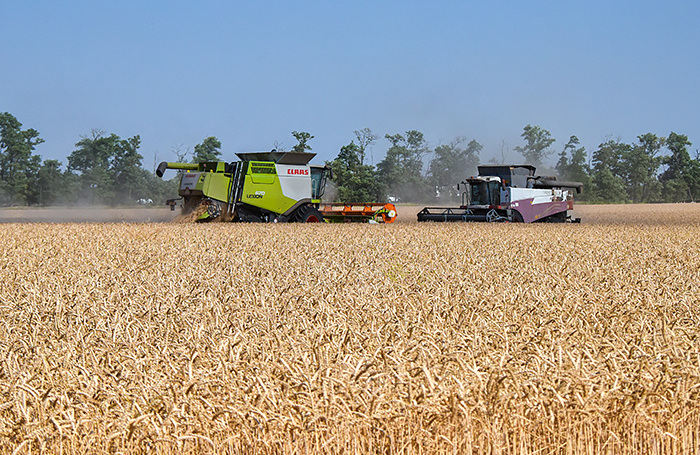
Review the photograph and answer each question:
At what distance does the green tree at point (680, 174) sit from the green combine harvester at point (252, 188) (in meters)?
83.9

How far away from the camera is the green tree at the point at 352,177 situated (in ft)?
233

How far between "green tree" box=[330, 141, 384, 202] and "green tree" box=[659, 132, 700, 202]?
Answer: 46.0 m

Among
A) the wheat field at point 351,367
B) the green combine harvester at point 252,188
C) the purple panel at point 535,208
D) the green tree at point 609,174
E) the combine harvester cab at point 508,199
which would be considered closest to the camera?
the wheat field at point 351,367

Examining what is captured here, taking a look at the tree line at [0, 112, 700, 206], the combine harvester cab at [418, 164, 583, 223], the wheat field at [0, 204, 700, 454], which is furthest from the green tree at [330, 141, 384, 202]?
the wheat field at [0, 204, 700, 454]

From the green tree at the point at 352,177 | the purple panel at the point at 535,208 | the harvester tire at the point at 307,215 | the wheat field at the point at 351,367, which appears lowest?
the wheat field at the point at 351,367

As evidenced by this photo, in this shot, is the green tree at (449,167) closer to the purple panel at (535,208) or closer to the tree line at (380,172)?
the tree line at (380,172)

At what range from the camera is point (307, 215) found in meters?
24.8

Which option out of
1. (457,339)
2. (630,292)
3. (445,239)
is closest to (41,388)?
(457,339)

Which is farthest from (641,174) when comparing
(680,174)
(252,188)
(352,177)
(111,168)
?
(252,188)

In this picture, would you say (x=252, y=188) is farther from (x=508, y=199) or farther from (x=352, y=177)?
(x=352, y=177)

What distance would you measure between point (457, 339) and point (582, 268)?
5487mm

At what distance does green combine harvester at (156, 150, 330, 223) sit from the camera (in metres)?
23.3

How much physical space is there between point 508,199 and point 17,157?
67463mm

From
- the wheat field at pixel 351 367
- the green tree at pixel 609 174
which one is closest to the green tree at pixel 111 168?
the green tree at pixel 609 174
